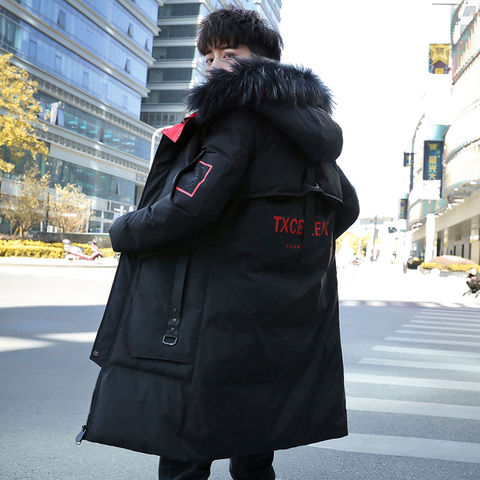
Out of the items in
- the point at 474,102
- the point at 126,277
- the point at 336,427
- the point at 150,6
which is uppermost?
the point at 150,6

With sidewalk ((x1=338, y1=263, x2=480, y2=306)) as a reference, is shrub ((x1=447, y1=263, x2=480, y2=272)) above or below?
above

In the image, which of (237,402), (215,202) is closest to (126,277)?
(215,202)

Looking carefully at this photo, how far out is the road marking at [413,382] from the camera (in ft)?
19.5

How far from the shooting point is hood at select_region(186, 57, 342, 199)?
201cm

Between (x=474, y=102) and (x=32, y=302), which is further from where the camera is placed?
(x=474, y=102)

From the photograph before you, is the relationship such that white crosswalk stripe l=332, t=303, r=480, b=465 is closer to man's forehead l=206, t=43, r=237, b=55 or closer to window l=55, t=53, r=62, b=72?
man's forehead l=206, t=43, r=237, b=55

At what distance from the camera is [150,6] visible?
62062 mm

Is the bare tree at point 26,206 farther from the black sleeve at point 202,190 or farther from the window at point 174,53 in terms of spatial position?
the black sleeve at point 202,190

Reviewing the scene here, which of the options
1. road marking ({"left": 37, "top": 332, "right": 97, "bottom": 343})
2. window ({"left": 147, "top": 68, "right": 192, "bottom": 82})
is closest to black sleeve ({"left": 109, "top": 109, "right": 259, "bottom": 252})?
road marking ({"left": 37, "top": 332, "right": 97, "bottom": 343})

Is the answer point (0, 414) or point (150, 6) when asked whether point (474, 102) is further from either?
point (0, 414)

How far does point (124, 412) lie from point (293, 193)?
2.66 feet

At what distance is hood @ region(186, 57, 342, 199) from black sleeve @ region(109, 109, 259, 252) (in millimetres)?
50

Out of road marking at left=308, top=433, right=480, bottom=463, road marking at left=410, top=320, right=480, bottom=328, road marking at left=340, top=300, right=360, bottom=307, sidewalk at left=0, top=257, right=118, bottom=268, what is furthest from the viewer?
sidewalk at left=0, top=257, right=118, bottom=268

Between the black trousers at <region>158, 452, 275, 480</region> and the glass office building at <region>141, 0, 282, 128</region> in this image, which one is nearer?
the black trousers at <region>158, 452, 275, 480</region>
